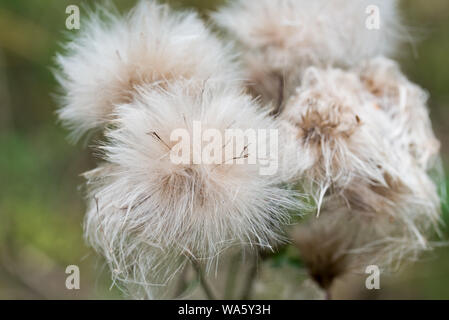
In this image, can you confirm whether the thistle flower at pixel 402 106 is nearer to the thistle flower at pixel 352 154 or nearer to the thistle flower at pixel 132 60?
the thistle flower at pixel 352 154

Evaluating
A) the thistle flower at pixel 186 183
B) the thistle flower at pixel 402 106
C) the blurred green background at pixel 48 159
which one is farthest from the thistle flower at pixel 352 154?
the blurred green background at pixel 48 159

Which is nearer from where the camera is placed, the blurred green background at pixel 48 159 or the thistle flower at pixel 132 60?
the thistle flower at pixel 132 60

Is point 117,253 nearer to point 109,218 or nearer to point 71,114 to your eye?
point 109,218

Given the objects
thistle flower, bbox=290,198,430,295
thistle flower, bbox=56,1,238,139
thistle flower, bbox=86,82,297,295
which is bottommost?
thistle flower, bbox=290,198,430,295

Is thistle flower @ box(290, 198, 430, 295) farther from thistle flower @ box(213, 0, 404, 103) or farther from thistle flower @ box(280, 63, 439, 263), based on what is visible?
thistle flower @ box(213, 0, 404, 103)

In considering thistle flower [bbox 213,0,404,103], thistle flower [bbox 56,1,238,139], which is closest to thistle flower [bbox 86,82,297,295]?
thistle flower [bbox 56,1,238,139]
